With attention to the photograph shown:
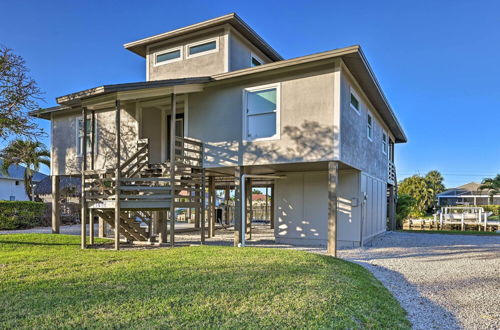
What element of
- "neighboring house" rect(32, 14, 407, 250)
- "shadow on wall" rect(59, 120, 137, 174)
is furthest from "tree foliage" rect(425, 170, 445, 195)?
"shadow on wall" rect(59, 120, 137, 174)

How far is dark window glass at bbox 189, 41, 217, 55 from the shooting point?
459 inches

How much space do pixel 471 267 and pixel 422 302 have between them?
12.1 feet

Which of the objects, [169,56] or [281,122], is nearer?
Answer: [281,122]

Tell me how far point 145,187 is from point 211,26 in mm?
6026

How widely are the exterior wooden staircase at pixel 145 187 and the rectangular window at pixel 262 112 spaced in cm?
181

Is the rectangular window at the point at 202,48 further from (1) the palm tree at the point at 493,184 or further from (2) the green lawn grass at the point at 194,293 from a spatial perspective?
(1) the palm tree at the point at 493,184

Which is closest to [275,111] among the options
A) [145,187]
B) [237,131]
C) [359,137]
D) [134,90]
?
[237,131]

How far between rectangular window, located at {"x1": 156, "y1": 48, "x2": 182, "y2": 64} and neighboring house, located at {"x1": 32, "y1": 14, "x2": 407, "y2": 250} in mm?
37

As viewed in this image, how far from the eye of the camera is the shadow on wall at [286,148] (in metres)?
8.88

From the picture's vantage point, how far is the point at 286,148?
9.34 meters

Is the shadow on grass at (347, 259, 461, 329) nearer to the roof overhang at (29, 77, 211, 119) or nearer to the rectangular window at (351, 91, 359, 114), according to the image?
the rectangular window at (351, 91, 359, 114)

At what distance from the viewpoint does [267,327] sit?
3559mm

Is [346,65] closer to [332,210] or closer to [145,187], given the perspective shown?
[332,210]

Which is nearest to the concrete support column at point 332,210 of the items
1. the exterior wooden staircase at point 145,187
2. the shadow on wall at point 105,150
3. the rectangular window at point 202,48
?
the exterior wooden staircase at point 145,187
